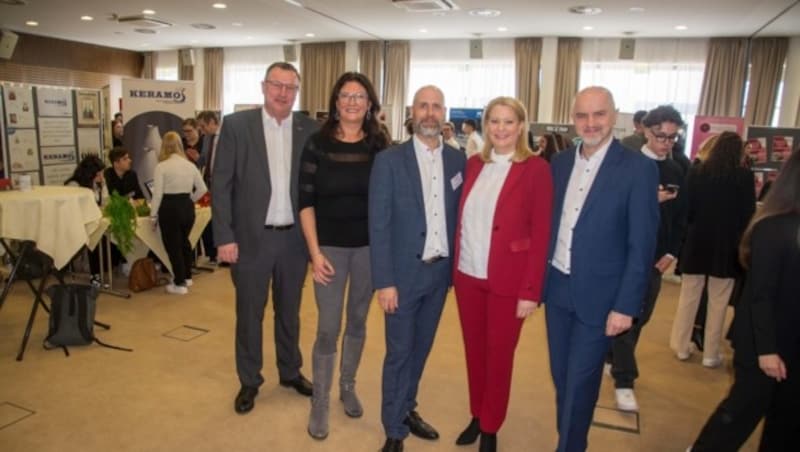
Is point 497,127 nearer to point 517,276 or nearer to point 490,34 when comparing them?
point 517,276

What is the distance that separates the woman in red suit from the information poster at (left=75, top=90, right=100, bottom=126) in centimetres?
611

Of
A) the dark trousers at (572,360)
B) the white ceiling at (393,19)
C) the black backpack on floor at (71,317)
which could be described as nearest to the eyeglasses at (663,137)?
the dark trousers at (572,360)

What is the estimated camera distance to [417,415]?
2.62 meters

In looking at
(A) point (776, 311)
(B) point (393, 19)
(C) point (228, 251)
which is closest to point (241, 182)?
(C) point (228, 251)

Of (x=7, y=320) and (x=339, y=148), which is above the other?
(x=339, y=148)

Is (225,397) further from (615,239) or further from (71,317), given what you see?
(615,239)

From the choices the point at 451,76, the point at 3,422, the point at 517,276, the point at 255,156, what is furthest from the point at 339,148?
the point at 451,76

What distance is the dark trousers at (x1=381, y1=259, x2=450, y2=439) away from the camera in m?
2.19

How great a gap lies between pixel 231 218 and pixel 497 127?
51.7 inches

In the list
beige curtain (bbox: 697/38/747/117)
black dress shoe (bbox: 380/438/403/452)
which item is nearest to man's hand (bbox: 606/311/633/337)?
black dress shoe (bbox: 380/438/403/452)

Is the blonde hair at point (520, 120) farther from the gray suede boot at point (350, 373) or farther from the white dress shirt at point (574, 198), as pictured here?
the gray suede boot at point (350, 373)

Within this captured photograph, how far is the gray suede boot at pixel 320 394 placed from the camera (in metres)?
2.43

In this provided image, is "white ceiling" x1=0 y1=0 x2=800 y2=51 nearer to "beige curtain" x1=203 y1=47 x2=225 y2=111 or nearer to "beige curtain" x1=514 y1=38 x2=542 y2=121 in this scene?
"beige curtain" x1=514 y1=38 x2=542 y2=121

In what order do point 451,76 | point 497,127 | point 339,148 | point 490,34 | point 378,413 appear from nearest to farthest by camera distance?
point 497,127, point 339,148, point 378,413, point 490,34, point 451,76
